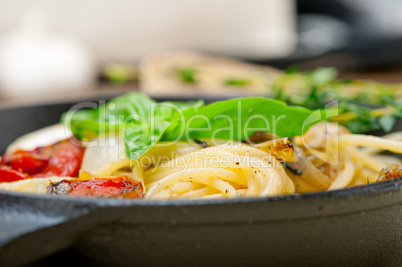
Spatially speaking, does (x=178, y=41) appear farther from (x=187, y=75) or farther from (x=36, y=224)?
(x=36, y=224)

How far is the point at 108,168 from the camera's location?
1434mm

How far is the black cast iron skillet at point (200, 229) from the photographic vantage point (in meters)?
0.89

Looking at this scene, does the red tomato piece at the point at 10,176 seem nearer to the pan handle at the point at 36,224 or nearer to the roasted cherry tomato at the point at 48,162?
the roasted cherry tomato at the point at 48,162

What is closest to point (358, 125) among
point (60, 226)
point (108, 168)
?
point (108, 168)

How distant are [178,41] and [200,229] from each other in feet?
26.4

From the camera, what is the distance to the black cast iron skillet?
2.92 feet

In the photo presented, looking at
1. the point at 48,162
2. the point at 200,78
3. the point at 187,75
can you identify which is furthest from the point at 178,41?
the point at 48,162

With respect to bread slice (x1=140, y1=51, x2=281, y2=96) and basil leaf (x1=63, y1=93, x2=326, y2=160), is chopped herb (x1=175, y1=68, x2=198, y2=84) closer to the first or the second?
bread slice (x1=140, y1=51, x2=281, y2=96)

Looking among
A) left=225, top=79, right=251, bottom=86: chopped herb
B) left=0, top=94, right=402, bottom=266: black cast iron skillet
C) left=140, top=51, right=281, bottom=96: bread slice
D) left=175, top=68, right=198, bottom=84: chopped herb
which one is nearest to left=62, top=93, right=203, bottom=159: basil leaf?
left=0, top=94, right=402, bottom=266: black cast iron skillet

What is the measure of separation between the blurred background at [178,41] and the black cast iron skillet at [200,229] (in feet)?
7.24

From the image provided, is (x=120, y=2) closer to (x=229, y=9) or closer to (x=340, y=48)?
(x=229, y=9)

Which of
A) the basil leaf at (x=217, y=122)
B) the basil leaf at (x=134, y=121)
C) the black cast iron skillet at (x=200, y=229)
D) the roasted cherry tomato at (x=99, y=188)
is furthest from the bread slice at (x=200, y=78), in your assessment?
the black cast iron skillet at (x=200, y=229)

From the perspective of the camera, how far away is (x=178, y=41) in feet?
28.8

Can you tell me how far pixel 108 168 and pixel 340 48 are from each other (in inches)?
220
